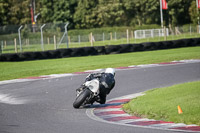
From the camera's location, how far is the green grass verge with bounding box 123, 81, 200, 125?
27.9 ft

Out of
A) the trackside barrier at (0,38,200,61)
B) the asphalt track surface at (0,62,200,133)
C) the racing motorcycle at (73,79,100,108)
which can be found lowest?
the asphalt track surface at (0,62,200,133)

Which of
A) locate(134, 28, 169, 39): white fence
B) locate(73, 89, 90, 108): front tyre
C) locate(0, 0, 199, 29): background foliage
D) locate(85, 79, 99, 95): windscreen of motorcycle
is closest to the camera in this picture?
locate(73, 89, 90, 108): front tyre

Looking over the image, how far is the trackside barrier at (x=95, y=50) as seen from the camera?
28.0 m

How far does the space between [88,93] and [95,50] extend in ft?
65.8

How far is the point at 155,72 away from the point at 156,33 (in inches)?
1485

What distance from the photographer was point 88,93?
10367mm

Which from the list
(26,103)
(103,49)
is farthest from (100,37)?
(26,103)

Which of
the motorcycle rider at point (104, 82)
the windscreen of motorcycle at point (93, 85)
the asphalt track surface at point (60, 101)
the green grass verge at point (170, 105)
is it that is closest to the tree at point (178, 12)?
the asphalt track surface at point (60, 101)

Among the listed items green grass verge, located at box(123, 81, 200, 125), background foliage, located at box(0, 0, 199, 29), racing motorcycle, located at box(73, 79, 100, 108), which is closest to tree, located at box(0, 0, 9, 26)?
background foliage, located at box(0, 0, 199, 29)

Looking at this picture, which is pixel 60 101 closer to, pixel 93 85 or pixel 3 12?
pixel 93 85

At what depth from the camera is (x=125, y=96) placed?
12.5 metres

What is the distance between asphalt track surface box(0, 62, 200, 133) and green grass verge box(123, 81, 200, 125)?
1082mm

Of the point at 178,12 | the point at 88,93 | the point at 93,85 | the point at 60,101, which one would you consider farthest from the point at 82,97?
the point at 178,12

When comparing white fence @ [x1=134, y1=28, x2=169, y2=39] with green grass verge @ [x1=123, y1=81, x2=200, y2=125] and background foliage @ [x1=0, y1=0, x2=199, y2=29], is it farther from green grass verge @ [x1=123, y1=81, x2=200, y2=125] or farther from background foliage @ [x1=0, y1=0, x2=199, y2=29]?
green grass verge @ [x1=123, y1=81, x2=200, y2=125]
